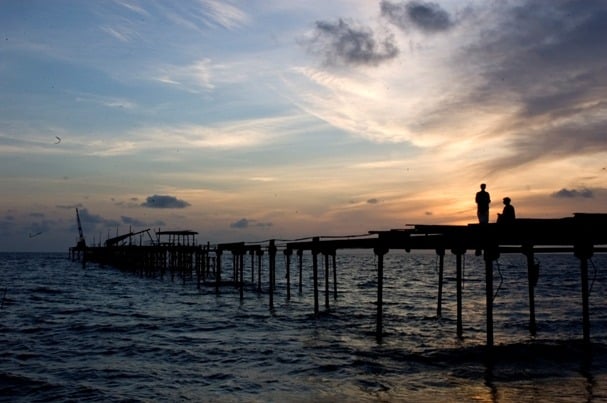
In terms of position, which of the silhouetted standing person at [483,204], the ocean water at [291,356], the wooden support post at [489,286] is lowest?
the ocean water at [291,356]

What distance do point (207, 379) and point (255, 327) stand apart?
32.5 feet

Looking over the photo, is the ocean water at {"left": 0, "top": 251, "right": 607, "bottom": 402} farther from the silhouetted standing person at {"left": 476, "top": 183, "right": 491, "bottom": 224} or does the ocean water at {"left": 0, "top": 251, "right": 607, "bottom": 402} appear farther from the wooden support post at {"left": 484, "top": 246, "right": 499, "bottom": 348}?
the silhouetted standing person at {"left": 476, "top": 183, "right": 491, "bottom": 224}

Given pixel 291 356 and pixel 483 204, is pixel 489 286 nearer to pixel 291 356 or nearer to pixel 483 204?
pixel 483 204

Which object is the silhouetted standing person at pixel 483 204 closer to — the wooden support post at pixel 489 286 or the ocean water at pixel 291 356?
the wooden support post at pixel 489 286

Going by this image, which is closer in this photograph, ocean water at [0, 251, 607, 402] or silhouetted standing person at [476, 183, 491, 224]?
ocean water at [0, 251, 607, 402]

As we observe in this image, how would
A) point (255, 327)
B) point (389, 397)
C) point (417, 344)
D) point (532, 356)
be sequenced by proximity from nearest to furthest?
point (389, 397)
point (532, 356)
point (417, 344)
point (255, 327)

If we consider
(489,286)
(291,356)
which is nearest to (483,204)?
(489,286)

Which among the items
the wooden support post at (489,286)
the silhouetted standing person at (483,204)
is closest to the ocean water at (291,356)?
the wooden support post at (489,286)

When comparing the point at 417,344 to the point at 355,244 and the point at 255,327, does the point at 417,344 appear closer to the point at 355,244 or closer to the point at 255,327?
the point at 355,244

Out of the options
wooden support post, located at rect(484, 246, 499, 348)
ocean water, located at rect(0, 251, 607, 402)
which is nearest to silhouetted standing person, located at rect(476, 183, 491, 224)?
wooden support post, located at rect(484, 246, 499, 348)

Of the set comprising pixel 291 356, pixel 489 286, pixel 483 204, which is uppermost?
pixel 483 204

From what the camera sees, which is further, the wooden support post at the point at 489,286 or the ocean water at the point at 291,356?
the wooden support post at the point at 489,286

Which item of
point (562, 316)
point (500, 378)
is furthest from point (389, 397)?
point (562, 316)

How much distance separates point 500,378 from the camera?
14.9 meters
